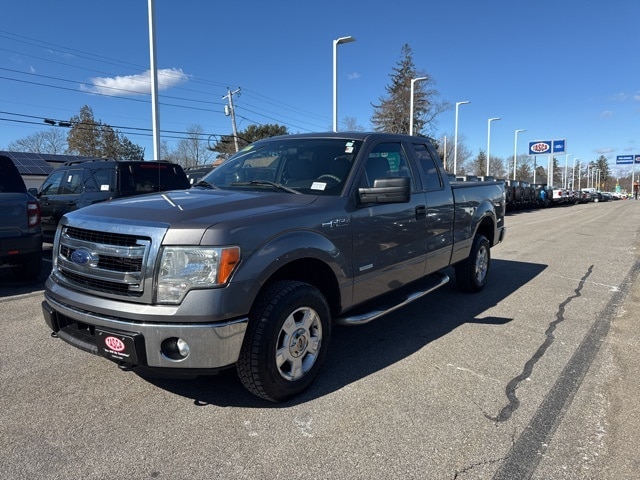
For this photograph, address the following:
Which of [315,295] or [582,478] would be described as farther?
[315,295]

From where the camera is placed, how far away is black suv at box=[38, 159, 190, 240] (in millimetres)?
8781

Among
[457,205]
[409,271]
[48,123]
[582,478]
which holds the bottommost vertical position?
[582,478]

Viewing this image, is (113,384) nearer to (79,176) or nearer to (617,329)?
(617,329)

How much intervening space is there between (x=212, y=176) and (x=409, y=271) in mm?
2130

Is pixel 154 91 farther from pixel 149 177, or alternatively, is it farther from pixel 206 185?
pixel 206 185

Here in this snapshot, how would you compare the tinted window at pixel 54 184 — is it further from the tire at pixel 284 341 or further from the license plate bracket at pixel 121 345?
the tire at pixel 284 341

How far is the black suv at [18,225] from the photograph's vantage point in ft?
20.0

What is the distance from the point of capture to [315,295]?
3.27 metres

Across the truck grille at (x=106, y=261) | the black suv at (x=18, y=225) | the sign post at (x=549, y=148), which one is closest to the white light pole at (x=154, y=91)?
the black suv at (x=18, y=225)

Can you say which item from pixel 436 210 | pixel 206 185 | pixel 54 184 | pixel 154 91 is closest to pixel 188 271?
pixel 206 185

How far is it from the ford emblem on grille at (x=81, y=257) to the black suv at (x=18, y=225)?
12.4 ft

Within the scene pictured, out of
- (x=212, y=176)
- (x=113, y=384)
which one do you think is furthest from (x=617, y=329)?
(x=113, y=384)

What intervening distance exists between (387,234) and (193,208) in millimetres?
1719

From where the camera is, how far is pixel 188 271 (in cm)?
273
